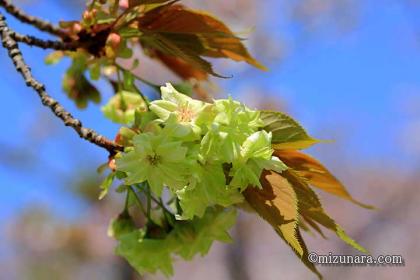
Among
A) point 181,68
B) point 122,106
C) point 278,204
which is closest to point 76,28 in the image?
point 122,106

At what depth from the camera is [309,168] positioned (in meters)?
0.90

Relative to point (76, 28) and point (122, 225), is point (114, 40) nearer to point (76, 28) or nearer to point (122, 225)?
point (76, 28)

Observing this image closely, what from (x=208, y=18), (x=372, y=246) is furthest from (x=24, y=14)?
(x=372, y=246)

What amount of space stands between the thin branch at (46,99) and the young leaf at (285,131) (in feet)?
0.70

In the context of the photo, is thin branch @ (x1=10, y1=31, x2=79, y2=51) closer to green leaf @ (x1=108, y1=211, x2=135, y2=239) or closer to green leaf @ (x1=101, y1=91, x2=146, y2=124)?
green leaf @ (x1=101, y1=91, x2=146, y2=124)

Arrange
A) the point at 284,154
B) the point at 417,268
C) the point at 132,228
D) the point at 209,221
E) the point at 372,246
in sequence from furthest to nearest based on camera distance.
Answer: the point at 417,268 < the point at 372,246 < the point at 132,228 < the point at 209,221 < the point at 284,154

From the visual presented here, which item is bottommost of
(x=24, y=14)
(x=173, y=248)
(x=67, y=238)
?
(x=67, y=238)

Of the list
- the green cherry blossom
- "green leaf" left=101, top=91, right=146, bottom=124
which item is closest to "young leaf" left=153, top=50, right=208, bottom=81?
"green leaf" left=101, top=91, right=146, bottom=124

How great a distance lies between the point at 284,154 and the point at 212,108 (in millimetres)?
155

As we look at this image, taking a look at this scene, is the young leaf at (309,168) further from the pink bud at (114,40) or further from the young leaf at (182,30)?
the pink bud at (114,40)

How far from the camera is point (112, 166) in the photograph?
85 cm

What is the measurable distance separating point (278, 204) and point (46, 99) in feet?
1.38

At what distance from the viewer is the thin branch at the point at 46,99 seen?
34.3 inches

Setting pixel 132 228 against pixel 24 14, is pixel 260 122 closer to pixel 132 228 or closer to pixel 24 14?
pixel 132 228
